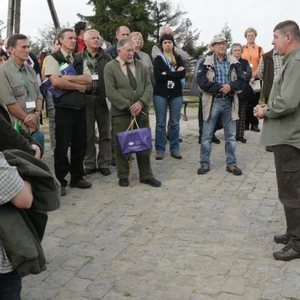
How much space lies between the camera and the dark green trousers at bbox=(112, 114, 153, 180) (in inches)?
243

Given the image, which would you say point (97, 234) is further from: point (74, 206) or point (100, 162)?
point (100, 162)

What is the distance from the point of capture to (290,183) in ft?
13.1

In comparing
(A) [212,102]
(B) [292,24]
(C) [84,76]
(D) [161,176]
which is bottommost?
(D) [161,176]

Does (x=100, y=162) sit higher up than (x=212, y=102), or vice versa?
(x=212, y=102)

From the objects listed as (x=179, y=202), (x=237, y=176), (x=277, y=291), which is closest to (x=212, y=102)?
(x=237, y=176)

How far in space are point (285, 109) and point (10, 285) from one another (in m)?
2.58

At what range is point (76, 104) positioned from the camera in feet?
19.0

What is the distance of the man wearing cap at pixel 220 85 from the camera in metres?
6.37

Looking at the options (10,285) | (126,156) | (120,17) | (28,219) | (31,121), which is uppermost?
(120,17)

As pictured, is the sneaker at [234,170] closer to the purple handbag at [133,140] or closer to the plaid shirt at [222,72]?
the plaid shirt at [222,72]

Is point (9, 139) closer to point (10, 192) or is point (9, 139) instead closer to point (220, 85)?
point (10, 192)

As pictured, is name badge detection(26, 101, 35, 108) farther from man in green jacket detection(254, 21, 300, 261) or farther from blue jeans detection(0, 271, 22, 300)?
blue jeans detection(0, 271, 22, 300)

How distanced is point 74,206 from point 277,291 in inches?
110

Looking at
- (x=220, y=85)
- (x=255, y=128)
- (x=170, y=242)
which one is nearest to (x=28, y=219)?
(x=170, y=242)
